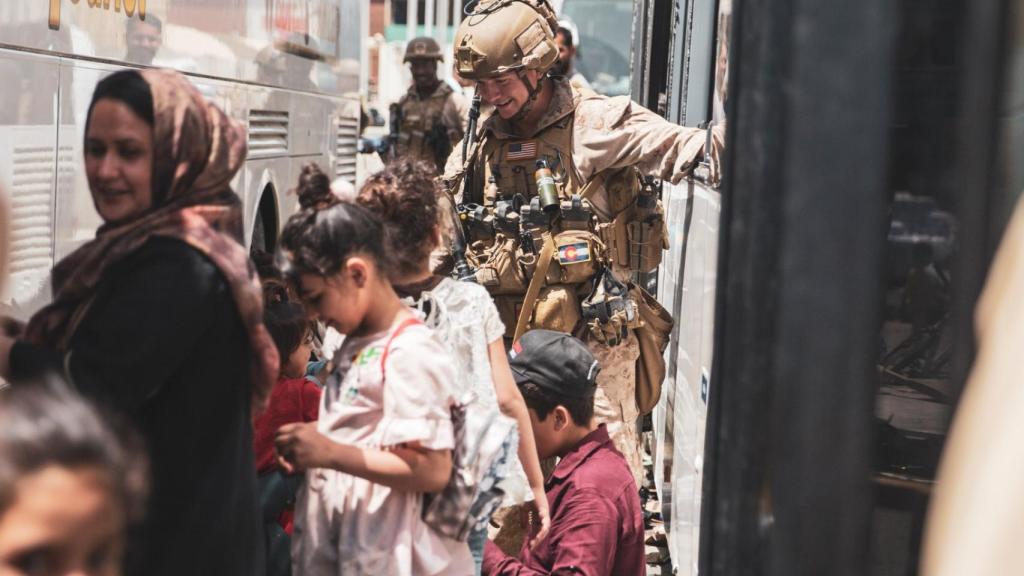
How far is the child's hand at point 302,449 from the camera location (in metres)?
2.18

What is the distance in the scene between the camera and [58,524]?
1.33 metres

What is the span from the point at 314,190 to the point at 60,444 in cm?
112

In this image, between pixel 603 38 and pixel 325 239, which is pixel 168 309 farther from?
pixel 603 38

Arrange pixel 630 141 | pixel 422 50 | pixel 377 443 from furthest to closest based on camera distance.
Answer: pixel 422 50 < pixel 630 141 < pixel 377 443

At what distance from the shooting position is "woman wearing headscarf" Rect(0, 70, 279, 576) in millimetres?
1893

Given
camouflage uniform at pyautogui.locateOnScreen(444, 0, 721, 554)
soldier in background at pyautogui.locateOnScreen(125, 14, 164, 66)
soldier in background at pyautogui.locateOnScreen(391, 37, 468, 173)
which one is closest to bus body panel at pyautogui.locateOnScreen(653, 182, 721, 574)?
camouflage uniform at pyautogui.locateOnScreen(444, 0, 721, 554)

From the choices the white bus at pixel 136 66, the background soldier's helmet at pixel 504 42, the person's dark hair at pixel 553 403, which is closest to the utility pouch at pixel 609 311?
the background soldier's helmet at pixel 504 42

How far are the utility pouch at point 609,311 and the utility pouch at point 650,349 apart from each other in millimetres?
95

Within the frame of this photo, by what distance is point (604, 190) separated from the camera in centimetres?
481

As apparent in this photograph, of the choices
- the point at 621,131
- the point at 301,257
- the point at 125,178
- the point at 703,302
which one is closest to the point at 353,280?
the point at 301,257

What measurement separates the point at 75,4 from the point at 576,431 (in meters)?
1.81

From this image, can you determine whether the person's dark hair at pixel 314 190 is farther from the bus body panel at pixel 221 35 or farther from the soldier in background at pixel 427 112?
the soldier in background at pixel 427 112

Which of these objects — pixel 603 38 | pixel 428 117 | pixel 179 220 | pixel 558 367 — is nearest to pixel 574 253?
pixel 558 367

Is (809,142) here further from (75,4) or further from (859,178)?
(75,4)
